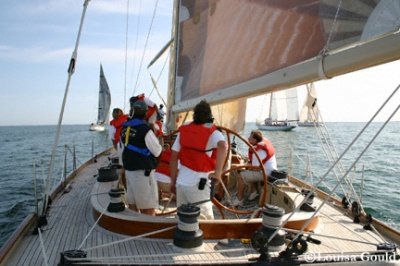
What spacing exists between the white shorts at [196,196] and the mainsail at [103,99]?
5182 centimetres

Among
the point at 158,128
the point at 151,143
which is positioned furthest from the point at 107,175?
the point at 151,143

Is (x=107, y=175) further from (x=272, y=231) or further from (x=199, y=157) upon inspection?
(x=272, y=231)

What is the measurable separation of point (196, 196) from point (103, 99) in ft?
178

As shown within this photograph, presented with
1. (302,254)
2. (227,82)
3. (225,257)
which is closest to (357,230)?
(302,254)

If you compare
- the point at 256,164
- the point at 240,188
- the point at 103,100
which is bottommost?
the point at 240,188

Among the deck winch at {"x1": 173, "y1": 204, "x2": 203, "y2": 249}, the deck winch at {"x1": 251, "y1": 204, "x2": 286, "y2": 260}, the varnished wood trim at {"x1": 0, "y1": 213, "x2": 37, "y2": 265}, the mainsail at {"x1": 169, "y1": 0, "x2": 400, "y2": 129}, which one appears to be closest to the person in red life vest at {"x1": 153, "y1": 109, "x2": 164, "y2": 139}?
the mainsail at {"x1": 169, "y1": 0, "x2": 400, "y2": 129}

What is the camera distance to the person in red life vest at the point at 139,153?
4.02 metres

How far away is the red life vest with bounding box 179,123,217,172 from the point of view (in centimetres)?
379

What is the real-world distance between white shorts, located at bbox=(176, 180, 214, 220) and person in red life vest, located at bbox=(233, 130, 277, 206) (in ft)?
5.97

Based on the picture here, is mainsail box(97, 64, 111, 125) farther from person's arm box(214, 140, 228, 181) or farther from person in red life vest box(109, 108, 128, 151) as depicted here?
person's arm box(214, 140, 228, 181)

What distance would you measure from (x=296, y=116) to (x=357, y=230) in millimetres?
53086

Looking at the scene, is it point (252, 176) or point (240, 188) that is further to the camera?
point (240, 188)

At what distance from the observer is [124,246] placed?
11.5ft

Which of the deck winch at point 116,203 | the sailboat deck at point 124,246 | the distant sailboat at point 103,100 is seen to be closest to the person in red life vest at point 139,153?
the deck winch at point 116,203
